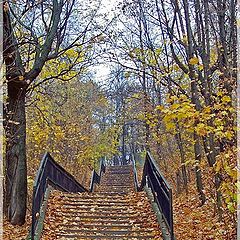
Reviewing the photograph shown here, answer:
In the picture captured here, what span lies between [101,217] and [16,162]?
2154mm

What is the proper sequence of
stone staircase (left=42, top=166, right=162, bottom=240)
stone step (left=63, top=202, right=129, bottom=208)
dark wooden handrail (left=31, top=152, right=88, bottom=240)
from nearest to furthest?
stone staircase (left=42, top=166, right=162, bottom=240) → dark wooden handrail (left=31, top=152, right=88, bottom=240) → stone step (left=63, top=202, right=129, bottom=208)

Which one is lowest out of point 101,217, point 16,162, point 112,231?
point 112,231

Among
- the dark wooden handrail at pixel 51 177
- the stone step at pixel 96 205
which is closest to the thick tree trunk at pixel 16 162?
the dark wooden handrail at pixel 51 177

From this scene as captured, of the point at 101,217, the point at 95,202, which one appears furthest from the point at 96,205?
the point at 101,217

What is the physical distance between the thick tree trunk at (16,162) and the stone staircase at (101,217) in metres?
0.68

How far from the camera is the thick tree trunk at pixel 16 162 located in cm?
807

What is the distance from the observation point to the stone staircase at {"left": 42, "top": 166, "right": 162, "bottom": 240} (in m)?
6.66

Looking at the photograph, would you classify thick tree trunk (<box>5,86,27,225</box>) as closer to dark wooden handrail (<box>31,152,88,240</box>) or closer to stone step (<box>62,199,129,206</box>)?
dark wooden handrail (<box>31,152,88,240</box>)

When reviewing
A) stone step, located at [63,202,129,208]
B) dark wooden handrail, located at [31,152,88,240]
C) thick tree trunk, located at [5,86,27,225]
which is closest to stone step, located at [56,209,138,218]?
stone step, located at [63,202,129,208]

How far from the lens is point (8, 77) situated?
26.1ft

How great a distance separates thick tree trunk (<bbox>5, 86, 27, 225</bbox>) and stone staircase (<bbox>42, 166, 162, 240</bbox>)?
0.68 metres

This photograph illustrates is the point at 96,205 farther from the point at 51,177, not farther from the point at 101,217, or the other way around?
the point at 51,177

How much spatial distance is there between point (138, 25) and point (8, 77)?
291 inches

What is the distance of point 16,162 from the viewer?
8172 mm
